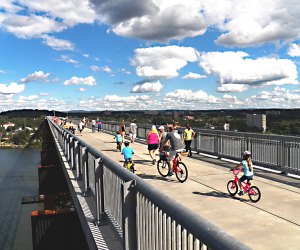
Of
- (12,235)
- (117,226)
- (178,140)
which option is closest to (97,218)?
(117,226)

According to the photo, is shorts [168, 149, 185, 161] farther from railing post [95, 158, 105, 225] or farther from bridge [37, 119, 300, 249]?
railing post [95, 158, 105, 225]

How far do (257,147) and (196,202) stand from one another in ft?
18.1

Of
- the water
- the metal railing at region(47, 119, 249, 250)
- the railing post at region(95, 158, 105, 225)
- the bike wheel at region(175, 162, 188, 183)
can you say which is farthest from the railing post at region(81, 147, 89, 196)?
the water

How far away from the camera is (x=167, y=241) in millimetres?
2977

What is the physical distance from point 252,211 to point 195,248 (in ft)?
18.6

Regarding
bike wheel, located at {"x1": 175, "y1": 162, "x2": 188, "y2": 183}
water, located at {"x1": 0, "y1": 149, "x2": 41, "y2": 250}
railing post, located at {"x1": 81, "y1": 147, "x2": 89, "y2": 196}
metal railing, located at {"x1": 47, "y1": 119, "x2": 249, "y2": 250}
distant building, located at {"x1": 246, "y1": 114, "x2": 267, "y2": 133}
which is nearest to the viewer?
metal railing, located at {"x1": 47, "y1": 119, "x2": 249, "y2": 250}

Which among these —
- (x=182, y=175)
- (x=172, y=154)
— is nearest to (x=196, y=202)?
(x=182, y=175)

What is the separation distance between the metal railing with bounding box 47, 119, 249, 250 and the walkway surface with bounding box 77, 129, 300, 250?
2.20 m

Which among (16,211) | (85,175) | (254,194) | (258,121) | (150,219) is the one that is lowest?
(16,211)

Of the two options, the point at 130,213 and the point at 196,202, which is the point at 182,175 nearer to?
the point at 196,202

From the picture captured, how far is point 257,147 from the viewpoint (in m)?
13.1

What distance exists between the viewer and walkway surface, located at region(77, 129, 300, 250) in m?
6.15

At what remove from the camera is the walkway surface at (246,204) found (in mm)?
6148

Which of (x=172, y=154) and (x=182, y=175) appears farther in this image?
(x=172, y=154)
